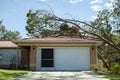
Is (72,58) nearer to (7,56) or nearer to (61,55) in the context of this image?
(61,55)

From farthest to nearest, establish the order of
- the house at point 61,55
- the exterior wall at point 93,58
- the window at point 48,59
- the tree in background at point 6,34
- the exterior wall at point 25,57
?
the tree in background at point 6,34, the exterior wall at point 25,57, the window at point 48,59, the house at point 61,55, the exterior wall at point 93,58

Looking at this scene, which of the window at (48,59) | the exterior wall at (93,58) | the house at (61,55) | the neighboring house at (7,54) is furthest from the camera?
the neighboring house at (7,54)

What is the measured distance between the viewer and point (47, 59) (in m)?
26.1

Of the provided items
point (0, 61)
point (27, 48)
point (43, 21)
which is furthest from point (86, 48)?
point (0, 61)

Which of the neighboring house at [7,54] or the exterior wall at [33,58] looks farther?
the neighboring house at [7,54]

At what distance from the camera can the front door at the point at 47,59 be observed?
85.5 feet

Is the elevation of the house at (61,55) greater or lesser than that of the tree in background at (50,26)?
lesser

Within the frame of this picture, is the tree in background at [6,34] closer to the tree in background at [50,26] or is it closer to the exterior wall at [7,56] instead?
the exterior wall at [7,56]

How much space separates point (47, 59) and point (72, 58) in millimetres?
2345

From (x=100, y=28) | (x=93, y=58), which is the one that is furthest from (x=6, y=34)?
(x=93, y=58)

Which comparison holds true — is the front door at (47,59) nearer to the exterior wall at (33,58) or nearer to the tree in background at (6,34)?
the exterior wall at (33,58)

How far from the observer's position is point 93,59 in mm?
25938

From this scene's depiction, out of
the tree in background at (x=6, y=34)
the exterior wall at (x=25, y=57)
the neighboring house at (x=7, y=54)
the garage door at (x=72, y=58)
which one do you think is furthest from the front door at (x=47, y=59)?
the tree in background at (x=6, y=34)

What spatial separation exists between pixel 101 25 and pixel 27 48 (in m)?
16.0
